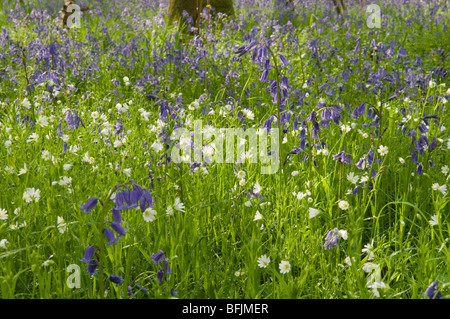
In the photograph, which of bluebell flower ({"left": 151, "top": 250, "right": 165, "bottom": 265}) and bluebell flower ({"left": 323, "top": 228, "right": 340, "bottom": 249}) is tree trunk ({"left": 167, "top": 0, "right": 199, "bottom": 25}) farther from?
bluebell flower ({"left": 151, "top": 250, "right": 165, "bottom": 265})

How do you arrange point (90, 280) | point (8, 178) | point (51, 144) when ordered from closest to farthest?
1. point (90, 280)
2. point (8, 178)
3. point (51, 144)

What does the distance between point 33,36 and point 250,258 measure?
20.5 ft

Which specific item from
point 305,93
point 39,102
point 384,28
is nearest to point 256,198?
point 305,93

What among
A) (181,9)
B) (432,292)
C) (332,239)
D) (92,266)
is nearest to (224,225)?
(332,239)

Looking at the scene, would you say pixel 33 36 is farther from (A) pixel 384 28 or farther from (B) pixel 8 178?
(A) pixel 384 28

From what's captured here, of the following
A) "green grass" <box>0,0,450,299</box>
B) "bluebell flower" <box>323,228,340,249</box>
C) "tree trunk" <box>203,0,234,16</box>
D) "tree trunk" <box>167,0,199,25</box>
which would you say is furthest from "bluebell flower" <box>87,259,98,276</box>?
"tree trunk" <box>203,0,234,16</box>

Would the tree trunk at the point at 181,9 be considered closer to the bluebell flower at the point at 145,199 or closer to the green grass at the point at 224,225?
the green grass at the point at 224,225

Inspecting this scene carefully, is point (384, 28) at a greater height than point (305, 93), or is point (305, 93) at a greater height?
point (384, 28)

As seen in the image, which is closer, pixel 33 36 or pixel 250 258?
pixel 250 258

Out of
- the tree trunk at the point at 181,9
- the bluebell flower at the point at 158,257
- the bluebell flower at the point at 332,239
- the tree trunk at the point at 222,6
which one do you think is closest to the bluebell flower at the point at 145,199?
the bluebell flower at the point at 158,257

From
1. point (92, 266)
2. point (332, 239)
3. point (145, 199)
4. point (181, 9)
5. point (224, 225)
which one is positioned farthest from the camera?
point (181, 9)

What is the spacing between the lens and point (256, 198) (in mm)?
2629

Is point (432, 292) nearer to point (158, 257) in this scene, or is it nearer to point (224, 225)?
point (158, 257)
